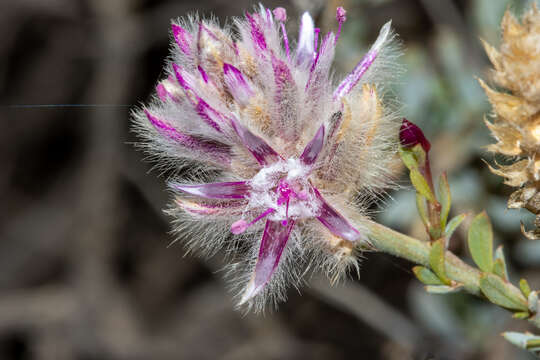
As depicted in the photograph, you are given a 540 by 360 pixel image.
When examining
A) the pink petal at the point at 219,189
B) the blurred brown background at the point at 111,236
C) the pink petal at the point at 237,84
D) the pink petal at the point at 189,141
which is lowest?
the blurred brown background at the point at 111,236

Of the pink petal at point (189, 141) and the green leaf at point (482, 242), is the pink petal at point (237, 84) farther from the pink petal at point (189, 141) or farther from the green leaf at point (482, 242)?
the green leaf at point (482, 242)

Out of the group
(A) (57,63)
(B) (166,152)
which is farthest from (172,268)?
(B) (166,152)

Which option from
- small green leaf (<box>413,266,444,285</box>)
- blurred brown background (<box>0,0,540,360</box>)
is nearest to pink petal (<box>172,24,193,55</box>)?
small green leaf (<box>413,266,444,285</box>)

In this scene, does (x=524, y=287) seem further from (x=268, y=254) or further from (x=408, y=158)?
(x=268, y=254)

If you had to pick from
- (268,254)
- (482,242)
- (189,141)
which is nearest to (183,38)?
(189,141)

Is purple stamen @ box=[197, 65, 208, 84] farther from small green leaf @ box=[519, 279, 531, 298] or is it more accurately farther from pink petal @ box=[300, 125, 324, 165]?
small green leaf @ box=[519, 279, 531, 298]

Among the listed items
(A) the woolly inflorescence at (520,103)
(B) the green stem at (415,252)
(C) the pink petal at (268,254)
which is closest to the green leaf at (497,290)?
(B) the green stem at (415,252)
